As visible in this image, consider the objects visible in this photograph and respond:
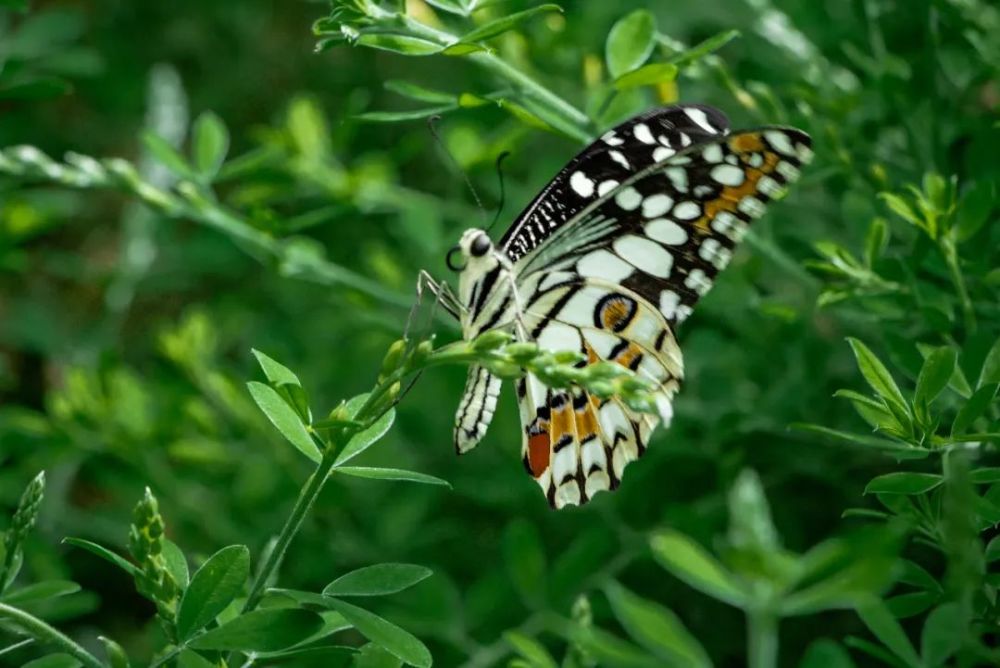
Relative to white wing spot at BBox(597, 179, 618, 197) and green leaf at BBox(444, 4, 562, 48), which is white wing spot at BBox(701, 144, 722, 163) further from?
green leaf at BBox(444, 4, 562, 48)

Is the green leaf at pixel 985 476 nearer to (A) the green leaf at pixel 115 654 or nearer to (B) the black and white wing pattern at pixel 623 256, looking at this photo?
(B) the black and white wing pattern at pixel 623 256

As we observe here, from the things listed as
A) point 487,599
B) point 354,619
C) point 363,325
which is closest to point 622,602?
point 354,619

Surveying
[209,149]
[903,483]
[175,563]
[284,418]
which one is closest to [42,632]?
[175,563]

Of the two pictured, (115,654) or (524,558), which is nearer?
(115,654)

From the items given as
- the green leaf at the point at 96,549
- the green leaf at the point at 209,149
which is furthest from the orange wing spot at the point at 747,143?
the green leaf at the point at 209,149

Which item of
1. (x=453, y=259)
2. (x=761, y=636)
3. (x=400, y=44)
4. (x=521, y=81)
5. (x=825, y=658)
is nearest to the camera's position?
(x=761, y=636)

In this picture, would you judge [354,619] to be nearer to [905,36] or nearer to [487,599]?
[487,599]

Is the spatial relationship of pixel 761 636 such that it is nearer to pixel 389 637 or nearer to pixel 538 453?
pixel 389 637
